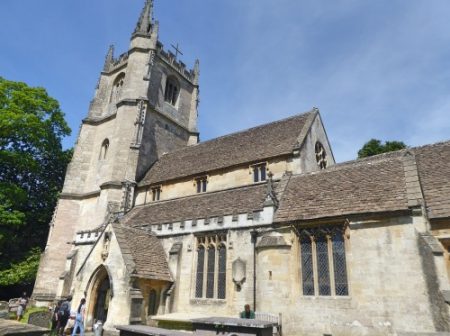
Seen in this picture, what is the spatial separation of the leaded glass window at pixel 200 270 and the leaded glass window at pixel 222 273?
3.02ft

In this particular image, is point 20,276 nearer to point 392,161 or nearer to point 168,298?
point 168,298

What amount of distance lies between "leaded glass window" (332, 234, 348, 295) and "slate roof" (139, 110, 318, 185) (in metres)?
6.57

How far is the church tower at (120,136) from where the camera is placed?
23188 mm

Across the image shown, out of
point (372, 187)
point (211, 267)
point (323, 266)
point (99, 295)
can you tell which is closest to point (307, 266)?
point (323, 266)

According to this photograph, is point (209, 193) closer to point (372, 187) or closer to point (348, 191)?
point (348, 191)

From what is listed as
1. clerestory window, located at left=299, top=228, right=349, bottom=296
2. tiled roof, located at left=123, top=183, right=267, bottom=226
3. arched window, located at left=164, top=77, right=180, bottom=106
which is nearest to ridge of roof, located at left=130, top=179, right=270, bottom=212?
tiled roof, located at left=123, top=183, right=267, bottom=226

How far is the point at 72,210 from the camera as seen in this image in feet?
82.5

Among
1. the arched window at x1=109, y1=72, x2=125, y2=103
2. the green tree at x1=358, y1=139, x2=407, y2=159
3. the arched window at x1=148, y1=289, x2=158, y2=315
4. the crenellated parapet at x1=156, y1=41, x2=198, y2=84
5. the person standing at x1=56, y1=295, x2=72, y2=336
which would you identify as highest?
the crenellated parapet at x1=156, y1=41, x2=198, y2=84

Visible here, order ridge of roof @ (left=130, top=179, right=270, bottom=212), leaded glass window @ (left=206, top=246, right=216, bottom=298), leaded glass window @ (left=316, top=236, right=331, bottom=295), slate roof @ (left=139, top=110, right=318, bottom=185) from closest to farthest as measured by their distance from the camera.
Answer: leaded glass window @ (left=316, top=236, right=331, bottom=295) < leaded glass window @ (left=206, top=246, right=216, bottom=298) < ridge of roof @ (left=130, top=179, right=270, bottom=212) < slate roof @ (left=139, top=110, right=318, bottom=185)

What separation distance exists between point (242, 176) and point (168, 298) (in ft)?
26.1

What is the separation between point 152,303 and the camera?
567 inches

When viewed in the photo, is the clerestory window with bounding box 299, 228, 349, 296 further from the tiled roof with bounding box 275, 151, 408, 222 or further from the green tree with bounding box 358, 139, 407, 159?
the green tree with bounding box 358, 139, 407, 159

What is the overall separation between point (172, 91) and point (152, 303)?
22.2 metres

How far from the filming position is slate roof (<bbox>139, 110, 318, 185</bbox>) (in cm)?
1927
